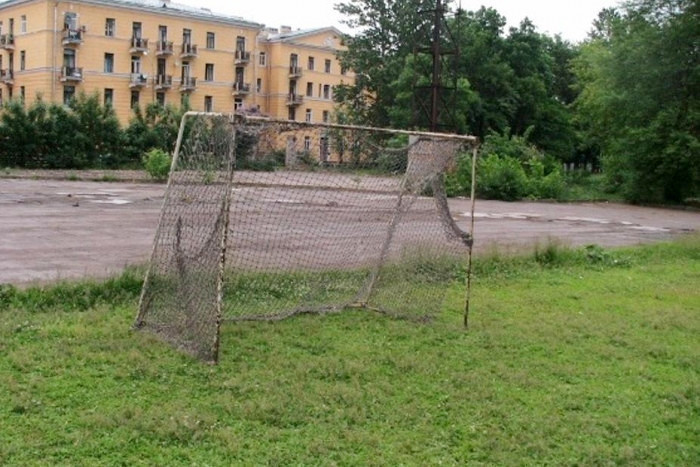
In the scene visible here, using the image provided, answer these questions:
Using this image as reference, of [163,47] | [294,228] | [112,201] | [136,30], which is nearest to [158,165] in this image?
[112,201]

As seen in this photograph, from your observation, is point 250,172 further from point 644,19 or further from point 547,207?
point 644,19

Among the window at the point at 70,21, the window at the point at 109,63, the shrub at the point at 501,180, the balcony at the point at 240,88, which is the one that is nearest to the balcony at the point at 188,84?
the balcony at the point at 240,88

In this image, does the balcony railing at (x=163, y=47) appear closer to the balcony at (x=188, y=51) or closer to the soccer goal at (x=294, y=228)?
the balcony at (x=188, y=51)

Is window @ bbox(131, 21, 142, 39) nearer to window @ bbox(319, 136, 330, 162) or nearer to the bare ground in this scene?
the bare ground

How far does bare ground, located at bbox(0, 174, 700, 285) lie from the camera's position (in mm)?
10172

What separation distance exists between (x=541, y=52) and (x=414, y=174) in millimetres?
49135

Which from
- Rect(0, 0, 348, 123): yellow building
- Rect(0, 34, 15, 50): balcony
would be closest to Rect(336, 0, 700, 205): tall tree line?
Rect(0, 0, 348, 123): yellow building

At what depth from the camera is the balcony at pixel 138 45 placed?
2370 inches

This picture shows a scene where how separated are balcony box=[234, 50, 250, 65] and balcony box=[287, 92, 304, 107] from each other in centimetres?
534

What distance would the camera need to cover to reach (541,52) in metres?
54.9

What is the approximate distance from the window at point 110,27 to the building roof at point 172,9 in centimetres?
110

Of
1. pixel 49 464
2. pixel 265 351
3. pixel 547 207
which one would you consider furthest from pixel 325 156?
pixel 547 207

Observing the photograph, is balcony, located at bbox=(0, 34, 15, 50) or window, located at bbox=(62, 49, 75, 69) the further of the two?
balcony, located at bbox=(0, 34, 15, 50)

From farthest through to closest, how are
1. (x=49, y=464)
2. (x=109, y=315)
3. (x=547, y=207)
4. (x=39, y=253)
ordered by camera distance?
(x=547, y=207) → (x=39, y=253) → (x=109, y=315) → (x=49, y=464)
